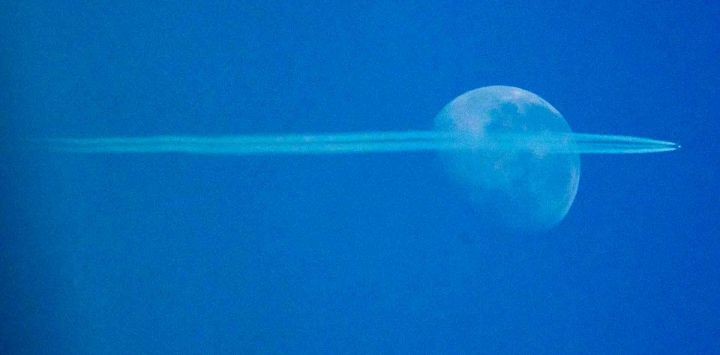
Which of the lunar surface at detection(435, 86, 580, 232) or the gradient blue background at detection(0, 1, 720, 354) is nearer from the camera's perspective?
the gradient blue background at detection(0, 1, 720, 354)

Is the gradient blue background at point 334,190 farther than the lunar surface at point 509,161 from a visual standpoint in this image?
No

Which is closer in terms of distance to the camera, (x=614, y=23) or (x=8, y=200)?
(x=8, y=200)

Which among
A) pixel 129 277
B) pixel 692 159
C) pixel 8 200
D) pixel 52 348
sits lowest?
pixel 52 348

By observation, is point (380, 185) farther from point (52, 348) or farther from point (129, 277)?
point (52, 348)

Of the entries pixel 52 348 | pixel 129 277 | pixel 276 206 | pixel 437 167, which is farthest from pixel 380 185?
pixel 52 348
